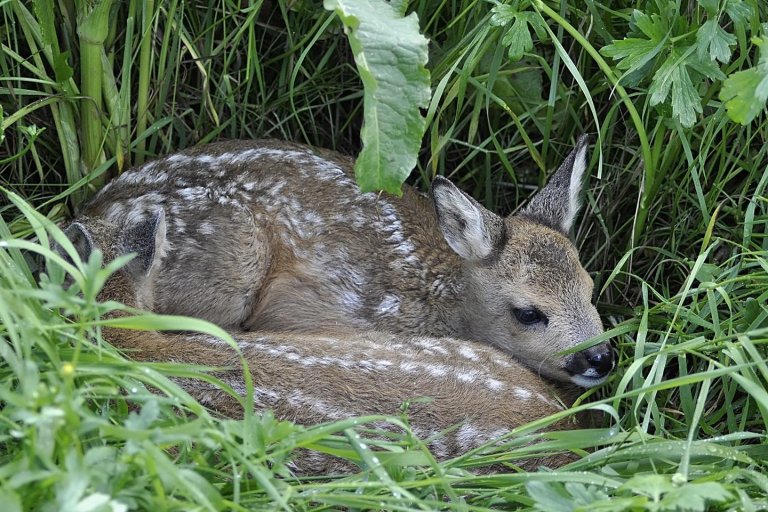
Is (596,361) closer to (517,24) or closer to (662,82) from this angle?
(662,82)

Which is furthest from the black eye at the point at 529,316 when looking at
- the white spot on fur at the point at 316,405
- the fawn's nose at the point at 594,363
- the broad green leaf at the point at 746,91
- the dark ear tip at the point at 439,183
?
the broad green leaf at the point at 746,91

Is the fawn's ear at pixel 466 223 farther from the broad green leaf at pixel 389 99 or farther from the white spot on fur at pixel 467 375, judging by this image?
the broad green leaf at pixel 389 99

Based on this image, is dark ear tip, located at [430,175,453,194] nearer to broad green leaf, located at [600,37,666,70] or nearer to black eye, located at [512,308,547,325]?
black eye, located at [512,308,547,325]

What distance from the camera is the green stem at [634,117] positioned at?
414cm

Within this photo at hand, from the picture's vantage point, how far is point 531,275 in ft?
15.3

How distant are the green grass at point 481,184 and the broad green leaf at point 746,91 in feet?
0.13

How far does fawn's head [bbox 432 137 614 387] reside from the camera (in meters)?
4.53

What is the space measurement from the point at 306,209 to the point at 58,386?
2590 millimetres

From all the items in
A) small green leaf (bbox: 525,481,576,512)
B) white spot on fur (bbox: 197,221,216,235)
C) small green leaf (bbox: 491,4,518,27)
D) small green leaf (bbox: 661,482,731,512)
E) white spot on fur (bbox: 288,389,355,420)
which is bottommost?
white spot on fur (bbox: 288,389,355,420)

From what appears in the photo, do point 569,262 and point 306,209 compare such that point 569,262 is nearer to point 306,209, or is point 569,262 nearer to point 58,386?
point 306,209

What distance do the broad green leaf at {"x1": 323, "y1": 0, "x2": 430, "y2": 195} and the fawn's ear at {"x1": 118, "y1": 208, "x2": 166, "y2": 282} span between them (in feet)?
3.65

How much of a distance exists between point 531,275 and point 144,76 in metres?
2.00

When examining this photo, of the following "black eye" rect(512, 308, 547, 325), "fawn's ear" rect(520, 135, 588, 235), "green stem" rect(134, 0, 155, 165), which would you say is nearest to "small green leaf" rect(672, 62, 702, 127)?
"fawn's ear" rect(520, 135, 588, 235)

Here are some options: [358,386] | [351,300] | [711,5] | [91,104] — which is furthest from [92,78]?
[711,5]
